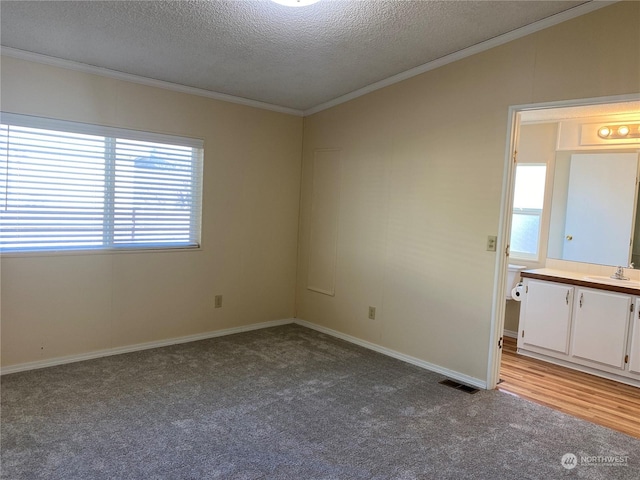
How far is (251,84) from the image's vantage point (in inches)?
158

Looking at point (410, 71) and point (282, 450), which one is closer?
point (282, 450)

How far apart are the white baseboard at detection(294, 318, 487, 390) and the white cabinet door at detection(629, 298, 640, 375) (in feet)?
4.50

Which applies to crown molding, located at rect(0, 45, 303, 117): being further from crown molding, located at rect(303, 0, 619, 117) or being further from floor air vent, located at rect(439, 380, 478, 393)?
floor air vent, located at rect(439, 380, 478, 393)

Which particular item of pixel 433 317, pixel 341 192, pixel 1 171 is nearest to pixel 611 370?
pixel 433 317

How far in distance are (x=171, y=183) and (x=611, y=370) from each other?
14.1ft

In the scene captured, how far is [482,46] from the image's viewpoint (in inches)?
132

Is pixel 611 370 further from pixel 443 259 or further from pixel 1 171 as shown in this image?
pixel 1 171

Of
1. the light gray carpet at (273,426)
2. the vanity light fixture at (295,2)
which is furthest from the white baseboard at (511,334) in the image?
the vanity light fixture at (295,2)

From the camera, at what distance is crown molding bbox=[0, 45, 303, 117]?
3189 millimetres

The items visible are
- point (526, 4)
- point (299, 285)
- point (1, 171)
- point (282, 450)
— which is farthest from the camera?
point (299, 285)

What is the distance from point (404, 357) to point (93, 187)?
3.07m

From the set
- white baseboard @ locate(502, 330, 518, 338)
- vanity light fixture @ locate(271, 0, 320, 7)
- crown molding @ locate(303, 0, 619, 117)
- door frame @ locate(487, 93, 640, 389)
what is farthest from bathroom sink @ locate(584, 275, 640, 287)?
vanity light fixture @ locate(271, 0, 320, 7)

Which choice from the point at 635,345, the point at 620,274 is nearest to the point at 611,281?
the point at 620,274

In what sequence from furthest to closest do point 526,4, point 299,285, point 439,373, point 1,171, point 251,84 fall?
point 299,285
point 251,84
point 439,373
point 1,171
point 526,4
